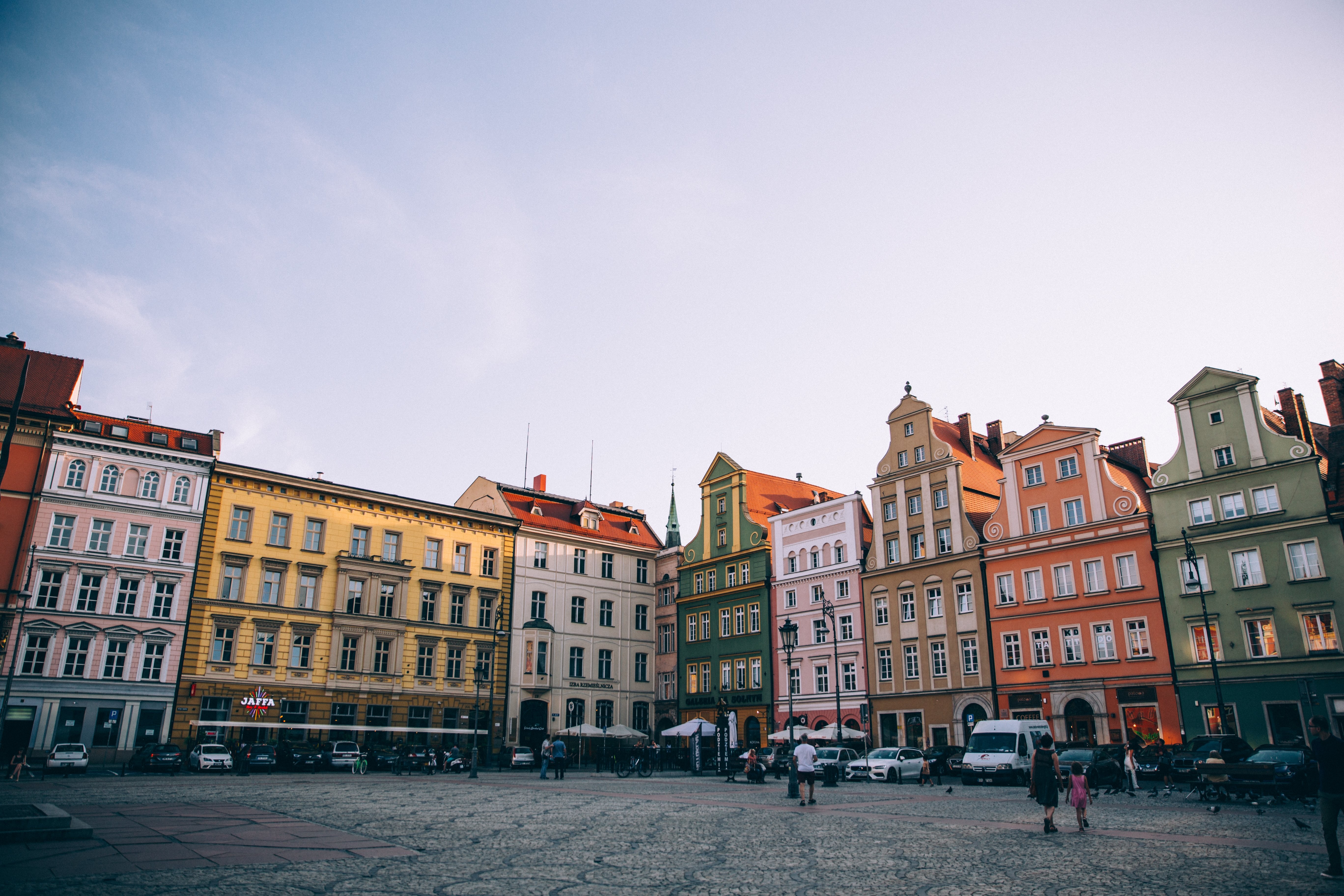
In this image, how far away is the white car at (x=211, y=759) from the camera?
131 feet

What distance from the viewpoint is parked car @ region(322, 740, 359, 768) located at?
44906 mm

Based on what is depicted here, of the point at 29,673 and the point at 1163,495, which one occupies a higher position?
the point at 1163,495

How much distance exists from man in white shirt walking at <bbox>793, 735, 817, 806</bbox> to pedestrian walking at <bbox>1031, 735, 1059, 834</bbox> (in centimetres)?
696

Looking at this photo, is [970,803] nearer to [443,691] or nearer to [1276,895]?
[1276,895]

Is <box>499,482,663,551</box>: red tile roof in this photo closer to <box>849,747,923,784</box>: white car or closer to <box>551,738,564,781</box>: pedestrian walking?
<box>551,738,564,781</box>: pedestrian walking

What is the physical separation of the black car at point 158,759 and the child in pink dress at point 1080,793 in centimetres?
3735

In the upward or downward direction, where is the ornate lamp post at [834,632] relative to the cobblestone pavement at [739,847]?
upward

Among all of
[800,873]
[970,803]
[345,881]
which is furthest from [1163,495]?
[345,881]

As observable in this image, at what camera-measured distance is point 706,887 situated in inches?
396

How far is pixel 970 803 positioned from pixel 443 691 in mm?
38451

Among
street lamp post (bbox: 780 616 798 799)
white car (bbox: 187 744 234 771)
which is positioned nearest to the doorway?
street lamp post (bbox: 780 616 798 799)

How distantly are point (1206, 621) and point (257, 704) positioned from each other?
43259mm

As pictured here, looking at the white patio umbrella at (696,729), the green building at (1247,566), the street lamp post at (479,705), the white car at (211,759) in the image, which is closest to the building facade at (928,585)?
the green building at (1247,566)

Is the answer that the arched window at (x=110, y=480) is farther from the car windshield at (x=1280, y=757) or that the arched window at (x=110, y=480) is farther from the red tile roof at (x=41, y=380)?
the car windshield at (x=1280, y=757)
